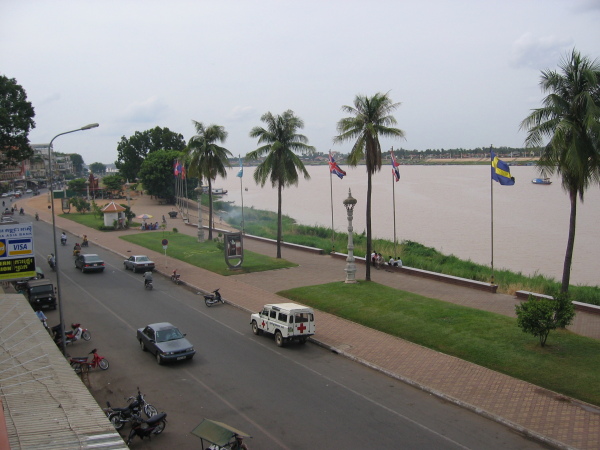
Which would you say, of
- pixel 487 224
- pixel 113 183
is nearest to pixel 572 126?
pixel 487 224

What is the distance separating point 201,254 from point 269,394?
27297 millimetres

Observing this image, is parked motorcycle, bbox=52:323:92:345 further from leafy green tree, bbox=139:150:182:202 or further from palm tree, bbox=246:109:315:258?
leafy green tree, bbox=139:150:182:202

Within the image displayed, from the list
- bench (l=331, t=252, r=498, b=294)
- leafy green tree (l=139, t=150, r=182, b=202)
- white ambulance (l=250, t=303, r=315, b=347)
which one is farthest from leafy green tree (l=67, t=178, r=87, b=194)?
white ambulance (l=250, t=303, r=315, b=347)

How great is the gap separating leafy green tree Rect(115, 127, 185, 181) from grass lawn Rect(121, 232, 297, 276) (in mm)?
53024

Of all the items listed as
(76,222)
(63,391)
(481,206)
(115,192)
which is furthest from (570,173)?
(115,192)

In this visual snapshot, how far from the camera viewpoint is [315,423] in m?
13.3

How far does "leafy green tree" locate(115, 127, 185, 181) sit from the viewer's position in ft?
Answer: 341

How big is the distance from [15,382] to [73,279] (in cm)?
2193

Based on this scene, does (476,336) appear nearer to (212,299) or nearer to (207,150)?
(212,299)

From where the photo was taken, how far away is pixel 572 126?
1805cm

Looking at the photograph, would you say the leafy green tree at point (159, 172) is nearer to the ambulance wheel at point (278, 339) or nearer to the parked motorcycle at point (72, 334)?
the parked motorcycle at point (72, 334)

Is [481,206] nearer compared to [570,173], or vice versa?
[570,173]

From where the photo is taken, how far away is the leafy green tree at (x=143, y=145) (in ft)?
341

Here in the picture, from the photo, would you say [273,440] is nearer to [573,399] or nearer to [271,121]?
[573,399]
